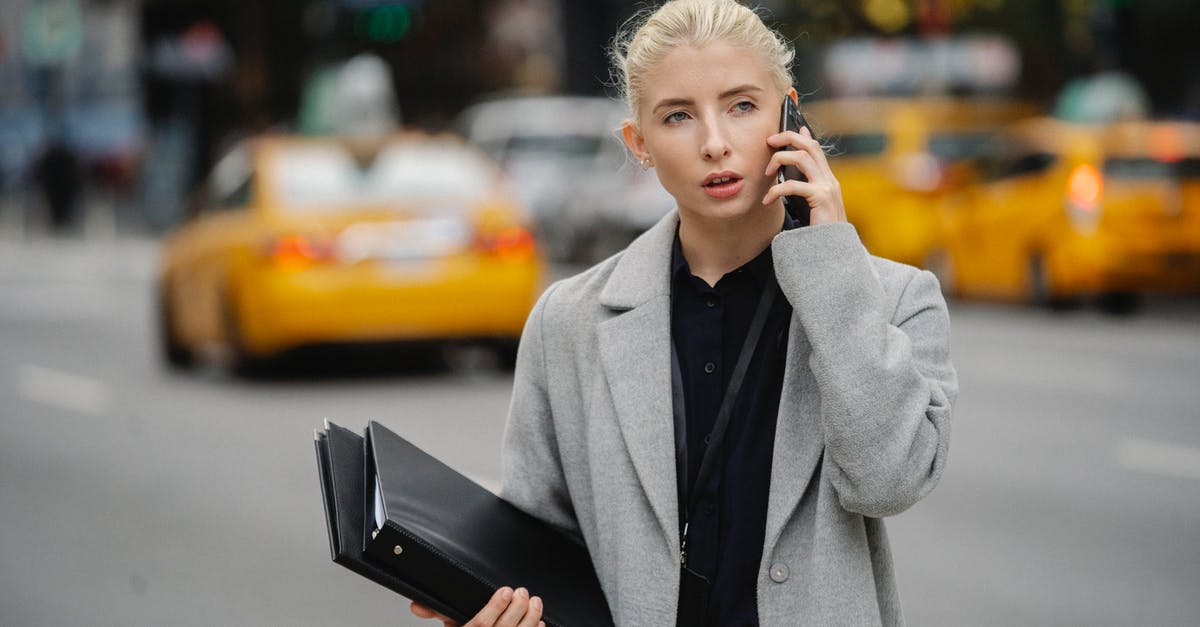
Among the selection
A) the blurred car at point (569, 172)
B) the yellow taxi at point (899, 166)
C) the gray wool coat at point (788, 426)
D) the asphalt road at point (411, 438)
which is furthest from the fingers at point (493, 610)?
the blurred car at point (569, 172)

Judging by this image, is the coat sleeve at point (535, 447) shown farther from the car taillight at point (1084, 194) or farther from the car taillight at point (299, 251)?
the car taillight at point (1084, 194)

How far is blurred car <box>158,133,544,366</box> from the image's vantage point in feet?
A: 37.7

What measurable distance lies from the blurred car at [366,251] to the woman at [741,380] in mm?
8963

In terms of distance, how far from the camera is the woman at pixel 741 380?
238 cm

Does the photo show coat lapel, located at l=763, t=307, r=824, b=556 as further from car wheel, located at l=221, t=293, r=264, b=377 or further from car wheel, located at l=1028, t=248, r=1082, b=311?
car wheel, located at l=1028, t=248, r=1082, b=311

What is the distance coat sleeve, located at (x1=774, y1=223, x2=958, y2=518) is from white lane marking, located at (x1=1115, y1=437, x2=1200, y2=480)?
6499 millimetres

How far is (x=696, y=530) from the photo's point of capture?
2.52m

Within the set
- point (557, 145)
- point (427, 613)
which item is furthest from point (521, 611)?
point (557, 145)

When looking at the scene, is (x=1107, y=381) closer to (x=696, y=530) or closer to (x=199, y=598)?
(x=199, y=598)

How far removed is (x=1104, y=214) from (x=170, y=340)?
7.86m

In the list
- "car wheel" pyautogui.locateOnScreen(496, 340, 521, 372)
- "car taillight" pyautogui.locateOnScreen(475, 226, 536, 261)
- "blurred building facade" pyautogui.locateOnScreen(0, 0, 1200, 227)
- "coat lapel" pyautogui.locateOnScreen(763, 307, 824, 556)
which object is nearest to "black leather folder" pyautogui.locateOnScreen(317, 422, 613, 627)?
"coat lapel" pyautogui.locateOnScreen(763, 307, 824, 556)

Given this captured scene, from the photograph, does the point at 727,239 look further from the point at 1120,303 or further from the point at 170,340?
the point at 1120,303

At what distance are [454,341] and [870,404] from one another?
983 cm

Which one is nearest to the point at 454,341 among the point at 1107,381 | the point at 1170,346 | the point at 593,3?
the point at 1107,381
